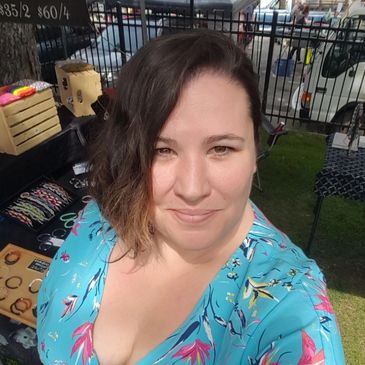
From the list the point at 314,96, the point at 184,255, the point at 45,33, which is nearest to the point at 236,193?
the point at 184,255

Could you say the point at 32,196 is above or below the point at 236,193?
below

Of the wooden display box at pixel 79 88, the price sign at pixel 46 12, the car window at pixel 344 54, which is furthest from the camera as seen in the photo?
the car window at pixel 344 54

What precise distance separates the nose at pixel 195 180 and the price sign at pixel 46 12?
4.08ft

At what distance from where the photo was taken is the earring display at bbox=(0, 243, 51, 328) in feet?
4.87

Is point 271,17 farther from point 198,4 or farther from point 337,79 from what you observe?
A: point 337,79

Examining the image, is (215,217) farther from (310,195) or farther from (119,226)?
(310,195)

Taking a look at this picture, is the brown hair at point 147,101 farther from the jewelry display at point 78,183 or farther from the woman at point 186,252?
the jewelry display at point 78,183

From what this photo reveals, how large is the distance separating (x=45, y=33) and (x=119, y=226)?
20.7 ft

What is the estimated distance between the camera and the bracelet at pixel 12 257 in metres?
1.75

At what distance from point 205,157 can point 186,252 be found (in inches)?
13.8

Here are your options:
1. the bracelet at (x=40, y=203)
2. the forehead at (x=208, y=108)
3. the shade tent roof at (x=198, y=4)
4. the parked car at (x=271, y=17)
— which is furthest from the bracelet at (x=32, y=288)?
the shade tent roof at (x=198, y=4)

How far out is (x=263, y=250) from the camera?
3.05 feet

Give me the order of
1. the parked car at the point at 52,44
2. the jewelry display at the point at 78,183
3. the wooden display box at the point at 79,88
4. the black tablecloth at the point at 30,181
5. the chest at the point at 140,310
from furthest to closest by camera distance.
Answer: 1. the parked car at the point at 52,44
2. the wooden display box at the point at 79,88
3. the jewelry display at the point at 78,183
4. the black tablecloth at the point at 30,181
5. the chest at the point at 140,310

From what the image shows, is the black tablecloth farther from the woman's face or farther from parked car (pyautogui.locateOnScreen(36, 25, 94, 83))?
parked car (pyautogui.locateOnScreen(36, 25, 94, 83))
